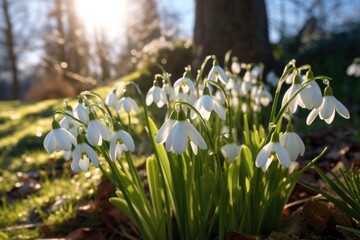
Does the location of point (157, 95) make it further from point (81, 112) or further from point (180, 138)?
point (180, 138)

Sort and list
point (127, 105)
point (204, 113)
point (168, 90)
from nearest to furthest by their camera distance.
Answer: point (204, 113)
point (127, 105)
point (168, 90)

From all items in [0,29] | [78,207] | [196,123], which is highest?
[196,123]

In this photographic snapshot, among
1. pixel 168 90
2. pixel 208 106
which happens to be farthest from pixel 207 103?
pixel 168 90

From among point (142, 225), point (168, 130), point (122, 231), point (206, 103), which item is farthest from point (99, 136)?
point (122, 231)

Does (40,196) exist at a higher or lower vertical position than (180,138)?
lower

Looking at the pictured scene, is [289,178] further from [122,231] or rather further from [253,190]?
[122,231]

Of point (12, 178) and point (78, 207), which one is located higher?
point (78, 207)
